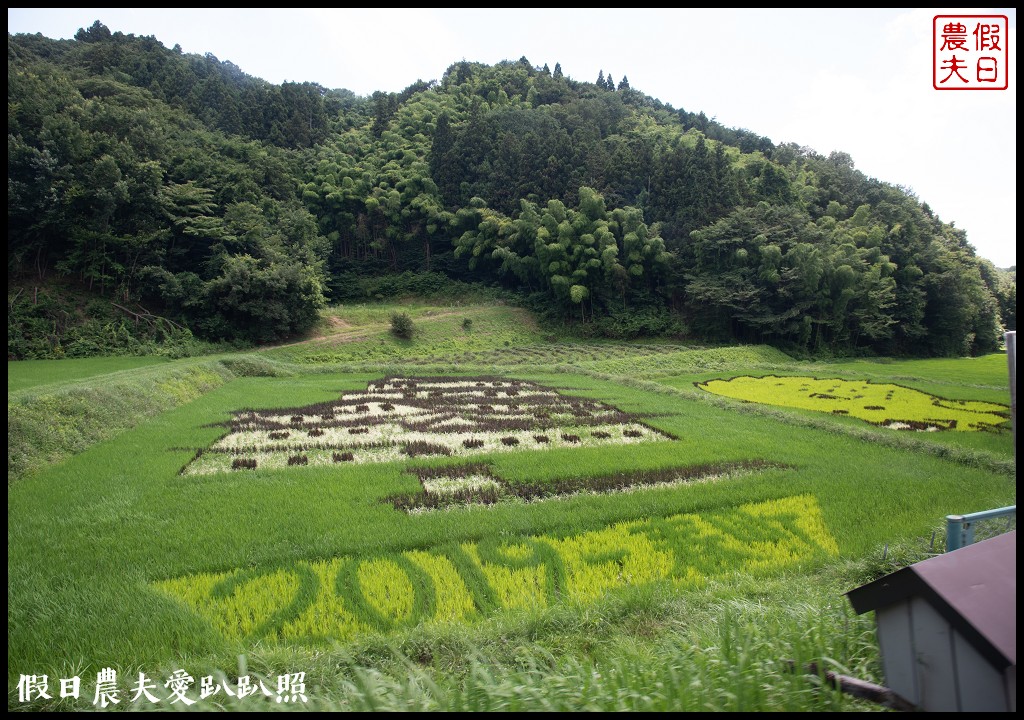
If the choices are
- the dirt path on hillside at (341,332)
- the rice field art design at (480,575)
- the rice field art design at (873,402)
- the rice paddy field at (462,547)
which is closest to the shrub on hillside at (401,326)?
the dirt path on hillside at (341,332)

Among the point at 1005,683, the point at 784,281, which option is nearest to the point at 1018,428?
the point at 1005,683

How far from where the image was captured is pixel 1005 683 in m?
1.59

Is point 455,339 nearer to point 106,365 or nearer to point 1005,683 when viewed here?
point 106,365

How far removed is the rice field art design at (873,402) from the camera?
11.3m

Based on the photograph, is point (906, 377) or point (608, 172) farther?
point (608, 172)

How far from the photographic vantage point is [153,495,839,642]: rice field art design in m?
3.91

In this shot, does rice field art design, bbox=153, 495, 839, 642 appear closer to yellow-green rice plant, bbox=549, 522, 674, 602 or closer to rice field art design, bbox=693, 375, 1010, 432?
yellow-green rice plant, bbox=549, 522, 674, 602

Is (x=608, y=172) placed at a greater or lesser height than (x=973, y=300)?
greater

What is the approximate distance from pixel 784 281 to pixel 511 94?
4859cm

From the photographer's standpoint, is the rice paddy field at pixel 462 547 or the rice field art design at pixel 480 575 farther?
the rice field art design at pixel 480 575

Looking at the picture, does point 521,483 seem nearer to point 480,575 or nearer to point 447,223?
point 480,575

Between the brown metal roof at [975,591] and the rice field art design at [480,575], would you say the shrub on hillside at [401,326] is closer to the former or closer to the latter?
the rice field art design at [480,575]

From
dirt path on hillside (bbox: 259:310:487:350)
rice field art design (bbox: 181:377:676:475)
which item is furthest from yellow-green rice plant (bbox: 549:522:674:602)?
dirt path on hillside (bbox: 259:310:487:350)

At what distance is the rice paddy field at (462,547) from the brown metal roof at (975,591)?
54 centimetres
